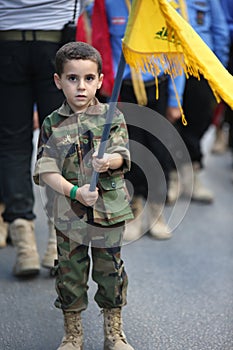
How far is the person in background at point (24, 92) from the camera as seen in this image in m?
4.11

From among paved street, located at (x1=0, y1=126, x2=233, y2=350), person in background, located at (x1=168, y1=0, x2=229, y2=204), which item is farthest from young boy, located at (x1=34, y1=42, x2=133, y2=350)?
person in background, located at (x1=168, y1=0, x2=229, y2=204)

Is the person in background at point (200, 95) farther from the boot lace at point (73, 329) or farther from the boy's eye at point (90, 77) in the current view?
the boot lace at point (73, 329)

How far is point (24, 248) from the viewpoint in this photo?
14.2ft

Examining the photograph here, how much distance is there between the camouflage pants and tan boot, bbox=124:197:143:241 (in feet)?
5.54

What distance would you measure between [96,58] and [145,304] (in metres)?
1.46

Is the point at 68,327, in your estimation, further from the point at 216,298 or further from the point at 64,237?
the point at 216,298

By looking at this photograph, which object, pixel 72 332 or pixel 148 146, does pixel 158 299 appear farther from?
pixel 148 146

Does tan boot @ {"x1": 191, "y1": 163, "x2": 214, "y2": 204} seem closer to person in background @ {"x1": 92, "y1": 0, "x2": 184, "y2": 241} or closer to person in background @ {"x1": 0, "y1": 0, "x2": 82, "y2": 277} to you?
person in background @ {"x1": 92, "y1": 0, "x2": 184, "y2": 241}

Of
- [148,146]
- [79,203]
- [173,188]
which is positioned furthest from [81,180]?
[173,188]

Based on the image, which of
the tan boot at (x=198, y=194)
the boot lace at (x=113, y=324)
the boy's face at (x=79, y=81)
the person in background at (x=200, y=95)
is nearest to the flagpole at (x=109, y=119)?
the boy's face at (x=79, y=81)

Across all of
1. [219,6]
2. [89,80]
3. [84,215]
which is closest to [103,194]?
[84,215]

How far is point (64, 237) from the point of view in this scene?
3275 mm

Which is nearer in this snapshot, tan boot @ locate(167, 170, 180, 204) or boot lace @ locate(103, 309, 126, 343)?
boot lace @ locate(103, 309, 126, 343)

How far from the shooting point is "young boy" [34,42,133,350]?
10.5 ft
